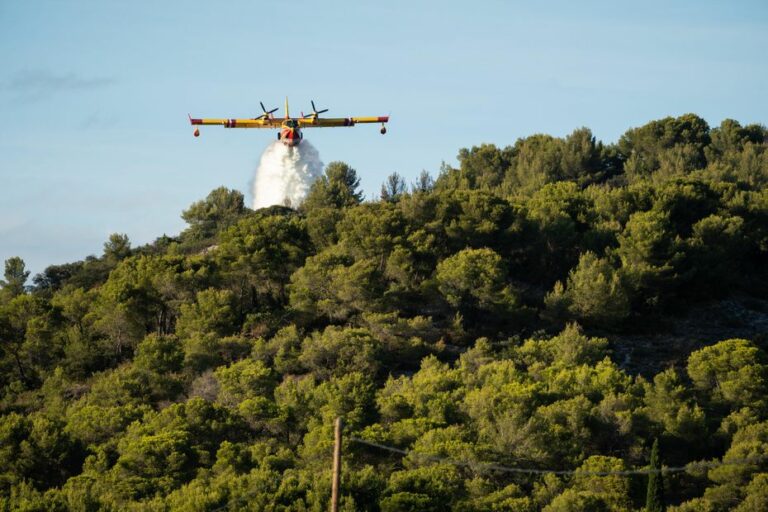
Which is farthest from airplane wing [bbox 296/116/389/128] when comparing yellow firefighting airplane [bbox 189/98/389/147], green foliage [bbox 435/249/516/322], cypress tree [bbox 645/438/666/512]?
cypress tree [bbox 645/438/666/512]

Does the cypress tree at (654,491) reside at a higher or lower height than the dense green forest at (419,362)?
lower

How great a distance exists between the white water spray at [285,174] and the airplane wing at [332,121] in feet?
35.1

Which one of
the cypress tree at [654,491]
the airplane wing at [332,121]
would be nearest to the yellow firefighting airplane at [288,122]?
the airplane wing at [332,121]

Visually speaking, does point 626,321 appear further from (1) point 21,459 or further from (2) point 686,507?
(1) point 21,459

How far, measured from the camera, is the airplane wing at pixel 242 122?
96.5 metres

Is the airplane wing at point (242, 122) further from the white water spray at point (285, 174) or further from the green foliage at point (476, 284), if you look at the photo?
the green foliage at point (476, 284)

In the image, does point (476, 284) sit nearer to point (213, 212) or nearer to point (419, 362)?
point (419, 362)

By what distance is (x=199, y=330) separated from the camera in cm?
7300

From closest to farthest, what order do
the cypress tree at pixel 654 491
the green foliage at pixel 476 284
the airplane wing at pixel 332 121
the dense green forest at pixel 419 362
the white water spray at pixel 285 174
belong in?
the cypress tree at pixel 654 491
the dense green forest at pixel 419 362
the green foliage at pixel 476 284
the airplane wing at pixel 332 121
the white water spray at pixel 285 174

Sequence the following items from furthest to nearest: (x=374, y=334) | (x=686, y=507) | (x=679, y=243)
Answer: (x=679, y=243) → (x=374, y=334) → (x=686, y=507)

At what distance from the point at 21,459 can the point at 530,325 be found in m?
25.5

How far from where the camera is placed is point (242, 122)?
97250 millimetres

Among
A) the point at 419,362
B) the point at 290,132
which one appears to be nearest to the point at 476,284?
the point at 419,362

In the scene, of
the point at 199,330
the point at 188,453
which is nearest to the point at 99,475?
the point at 188,453
